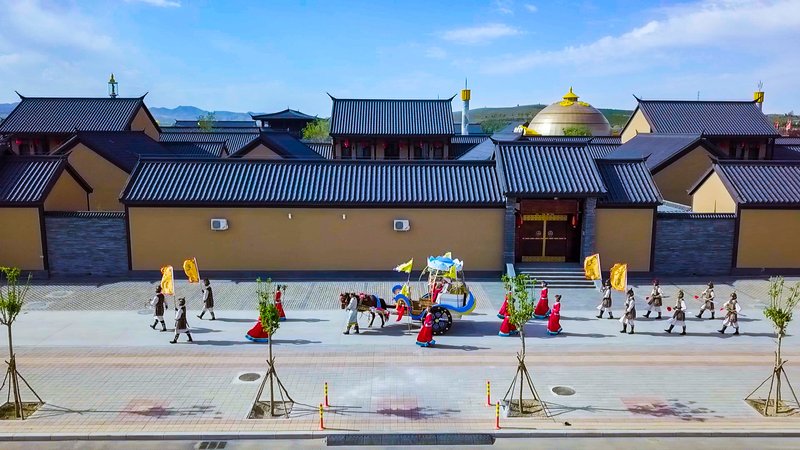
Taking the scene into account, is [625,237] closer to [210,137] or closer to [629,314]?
[629,314]

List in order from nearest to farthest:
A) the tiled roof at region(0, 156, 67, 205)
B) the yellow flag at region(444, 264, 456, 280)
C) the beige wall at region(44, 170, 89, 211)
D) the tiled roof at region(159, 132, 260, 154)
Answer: the yellow flag at region(444, 264, 456, 280)
the tiled roof at region(0, 156, 67, 205)
the beige wall at region(44, 170, 89, 211)
the tiled roof at region(159, 132, 260, 154)

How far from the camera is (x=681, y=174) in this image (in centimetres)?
3809

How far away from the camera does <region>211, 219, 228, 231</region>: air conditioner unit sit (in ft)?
88.0

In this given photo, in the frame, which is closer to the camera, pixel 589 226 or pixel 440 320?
pixel 440 320

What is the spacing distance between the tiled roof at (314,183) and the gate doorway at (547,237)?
6.54 ft

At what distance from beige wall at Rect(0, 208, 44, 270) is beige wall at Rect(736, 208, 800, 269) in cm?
3132

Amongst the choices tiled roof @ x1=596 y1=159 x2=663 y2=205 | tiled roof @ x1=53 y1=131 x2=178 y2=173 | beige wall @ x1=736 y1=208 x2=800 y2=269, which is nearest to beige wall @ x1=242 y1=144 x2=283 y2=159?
tiled roof @ x1=53 y1=131 x2=178 y2=173

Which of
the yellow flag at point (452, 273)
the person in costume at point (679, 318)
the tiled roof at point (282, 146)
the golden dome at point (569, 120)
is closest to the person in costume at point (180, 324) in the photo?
the yellow flag at point (452, 273)

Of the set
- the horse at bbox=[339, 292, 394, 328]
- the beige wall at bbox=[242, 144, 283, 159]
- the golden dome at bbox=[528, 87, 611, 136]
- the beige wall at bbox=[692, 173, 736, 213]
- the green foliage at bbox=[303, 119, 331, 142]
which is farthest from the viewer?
the golden dome at bbox=[528, 87, 611, 136]

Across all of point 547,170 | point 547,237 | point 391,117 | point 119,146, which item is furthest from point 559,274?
point 391,117

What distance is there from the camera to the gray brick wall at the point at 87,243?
88.3ft

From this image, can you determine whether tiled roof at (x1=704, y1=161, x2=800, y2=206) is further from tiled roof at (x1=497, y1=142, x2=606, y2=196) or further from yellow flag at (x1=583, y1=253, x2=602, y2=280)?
yellow flag at (x1=583, y1=253, x2=602, y2=280)

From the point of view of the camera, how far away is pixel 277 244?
1076 inches

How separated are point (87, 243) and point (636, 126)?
45092mm
